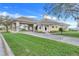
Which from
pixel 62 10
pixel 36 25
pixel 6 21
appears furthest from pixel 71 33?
pixel 6 21

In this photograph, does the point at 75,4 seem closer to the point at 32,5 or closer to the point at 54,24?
the point at 54,24

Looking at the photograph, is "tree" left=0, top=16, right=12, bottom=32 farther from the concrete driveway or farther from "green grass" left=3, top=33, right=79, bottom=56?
the concrete driveway

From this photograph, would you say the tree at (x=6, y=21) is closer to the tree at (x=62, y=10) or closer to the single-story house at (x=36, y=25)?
the single-story house at (x=36, y=25)

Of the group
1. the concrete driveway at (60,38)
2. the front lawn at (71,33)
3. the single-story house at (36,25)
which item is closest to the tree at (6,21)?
the single-story house at (36,25)

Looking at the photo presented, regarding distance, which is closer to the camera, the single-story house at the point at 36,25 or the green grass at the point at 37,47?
the green grass at the point at 37,47

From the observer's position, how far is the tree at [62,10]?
2.52 meters

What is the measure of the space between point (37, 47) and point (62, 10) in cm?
57

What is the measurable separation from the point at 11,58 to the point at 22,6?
66 cm

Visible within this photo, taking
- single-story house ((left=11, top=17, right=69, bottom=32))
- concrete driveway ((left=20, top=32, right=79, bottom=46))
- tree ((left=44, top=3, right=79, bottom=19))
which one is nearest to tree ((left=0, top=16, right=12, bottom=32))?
single-story house ((left=11, top=17, right=69, bottom=32))

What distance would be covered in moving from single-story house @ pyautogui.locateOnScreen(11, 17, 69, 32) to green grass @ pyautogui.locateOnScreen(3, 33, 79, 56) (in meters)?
0.12

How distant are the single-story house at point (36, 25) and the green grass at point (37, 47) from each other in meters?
0.12

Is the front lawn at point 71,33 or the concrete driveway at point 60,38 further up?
the front lawn at point 71,33

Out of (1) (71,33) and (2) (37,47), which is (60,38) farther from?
(2) (37,47)

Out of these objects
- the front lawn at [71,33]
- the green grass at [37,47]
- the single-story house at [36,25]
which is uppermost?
the single-story house at [36,25]
